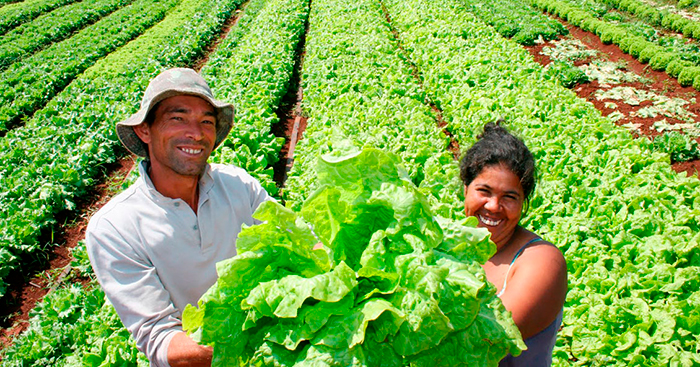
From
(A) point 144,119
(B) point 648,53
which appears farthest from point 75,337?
(B) point 648,53

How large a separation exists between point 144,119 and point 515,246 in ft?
7.86

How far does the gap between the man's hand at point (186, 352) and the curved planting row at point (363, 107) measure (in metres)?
1.17

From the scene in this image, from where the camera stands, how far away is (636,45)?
13.2 metres

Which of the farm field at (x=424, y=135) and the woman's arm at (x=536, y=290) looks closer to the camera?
the woman's arm at (x=536, y=290)

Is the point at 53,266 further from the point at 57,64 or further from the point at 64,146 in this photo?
the point at 57,64

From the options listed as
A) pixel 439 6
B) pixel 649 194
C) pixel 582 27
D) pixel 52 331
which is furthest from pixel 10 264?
pixel 582 27

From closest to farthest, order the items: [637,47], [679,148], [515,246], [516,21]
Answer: [515,246]
[679,148]
[637,47]
[516,21]

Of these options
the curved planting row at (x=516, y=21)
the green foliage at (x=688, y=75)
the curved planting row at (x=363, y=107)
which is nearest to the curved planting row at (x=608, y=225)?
the curved planting row at (x=363, y=107)

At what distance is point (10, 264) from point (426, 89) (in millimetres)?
8743

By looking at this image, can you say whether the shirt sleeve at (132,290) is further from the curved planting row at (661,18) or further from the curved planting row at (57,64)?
the curved planting row at (661,18)

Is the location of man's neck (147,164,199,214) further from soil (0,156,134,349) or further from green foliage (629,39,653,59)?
green foliage (629,39,653,59)

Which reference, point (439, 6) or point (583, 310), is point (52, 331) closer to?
point (583, 310)

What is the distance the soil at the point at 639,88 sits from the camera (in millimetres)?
8617

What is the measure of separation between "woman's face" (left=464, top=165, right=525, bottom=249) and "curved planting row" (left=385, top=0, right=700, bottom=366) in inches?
75.4
